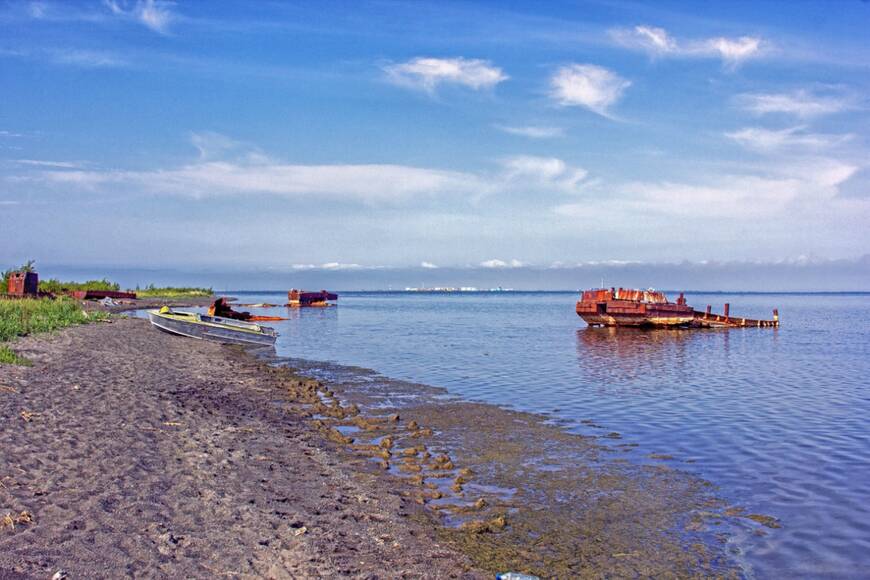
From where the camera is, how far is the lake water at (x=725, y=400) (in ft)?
30.7

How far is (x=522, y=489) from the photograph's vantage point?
10648 millimetres

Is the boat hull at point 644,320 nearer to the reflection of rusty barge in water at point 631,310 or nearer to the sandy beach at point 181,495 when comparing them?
the reflection of rusty barge in water at point 631,310

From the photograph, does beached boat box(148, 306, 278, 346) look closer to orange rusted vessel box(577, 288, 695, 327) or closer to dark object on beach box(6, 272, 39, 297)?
dark object on beach box(6, 272, 39, 297)

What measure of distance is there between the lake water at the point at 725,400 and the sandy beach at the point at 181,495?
16.3 ft

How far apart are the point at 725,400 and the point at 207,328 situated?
83.8 feet

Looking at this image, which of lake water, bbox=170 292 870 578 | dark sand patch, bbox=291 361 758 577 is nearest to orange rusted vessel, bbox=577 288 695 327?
lake water, bbox=170 292 870 578

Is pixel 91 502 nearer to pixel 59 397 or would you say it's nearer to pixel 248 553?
pixel 248 553

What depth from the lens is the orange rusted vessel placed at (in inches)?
2172

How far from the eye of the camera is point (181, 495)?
836cm

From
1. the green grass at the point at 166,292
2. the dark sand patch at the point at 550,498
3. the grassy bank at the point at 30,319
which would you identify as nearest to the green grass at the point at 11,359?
the grassy bank at the point at 30,319

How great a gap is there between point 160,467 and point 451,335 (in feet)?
126

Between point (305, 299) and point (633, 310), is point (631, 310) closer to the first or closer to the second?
point (633, 310)

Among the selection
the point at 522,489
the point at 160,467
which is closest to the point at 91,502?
the point at 160,467

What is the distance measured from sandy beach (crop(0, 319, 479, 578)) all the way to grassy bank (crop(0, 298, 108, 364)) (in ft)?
13.3
